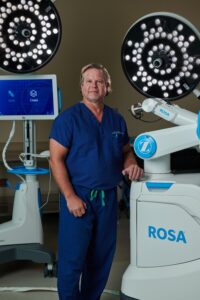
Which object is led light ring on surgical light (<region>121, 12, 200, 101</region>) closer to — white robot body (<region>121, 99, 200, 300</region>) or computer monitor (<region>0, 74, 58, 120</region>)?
white robot body (<region>121, 99, 200, 300</region>)

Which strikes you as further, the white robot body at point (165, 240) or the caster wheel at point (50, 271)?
the caster wheel at point (50, 271)

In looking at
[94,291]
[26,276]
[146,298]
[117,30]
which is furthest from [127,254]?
[117,30]

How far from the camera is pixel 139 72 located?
5.67 feet

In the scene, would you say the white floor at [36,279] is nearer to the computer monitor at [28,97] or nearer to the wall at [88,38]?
the computer monitor at [28,97]

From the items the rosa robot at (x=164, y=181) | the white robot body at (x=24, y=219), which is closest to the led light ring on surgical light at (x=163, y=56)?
the rosa robot at (x=164, y=181)

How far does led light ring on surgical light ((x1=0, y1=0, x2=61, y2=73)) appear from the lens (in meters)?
2.11

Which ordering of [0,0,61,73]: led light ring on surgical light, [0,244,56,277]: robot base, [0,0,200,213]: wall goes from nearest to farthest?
[0,0,61,73]: led light ring on surgical light, [0,244,56,277]: robot base, [0,0,200,213]: wall

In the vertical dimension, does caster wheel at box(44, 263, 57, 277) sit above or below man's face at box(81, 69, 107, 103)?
Answer: below

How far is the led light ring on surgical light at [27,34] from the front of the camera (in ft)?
6.93

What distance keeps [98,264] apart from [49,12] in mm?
1309

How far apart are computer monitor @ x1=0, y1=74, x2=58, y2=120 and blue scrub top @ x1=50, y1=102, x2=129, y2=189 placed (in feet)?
1.79

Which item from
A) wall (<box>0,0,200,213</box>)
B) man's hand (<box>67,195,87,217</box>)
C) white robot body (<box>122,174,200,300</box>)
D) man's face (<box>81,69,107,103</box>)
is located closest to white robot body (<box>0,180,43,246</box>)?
man's hand (<box>67,195,87,217</box>)

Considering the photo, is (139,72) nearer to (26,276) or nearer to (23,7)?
(23,7)

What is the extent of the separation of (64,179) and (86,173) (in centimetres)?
10
